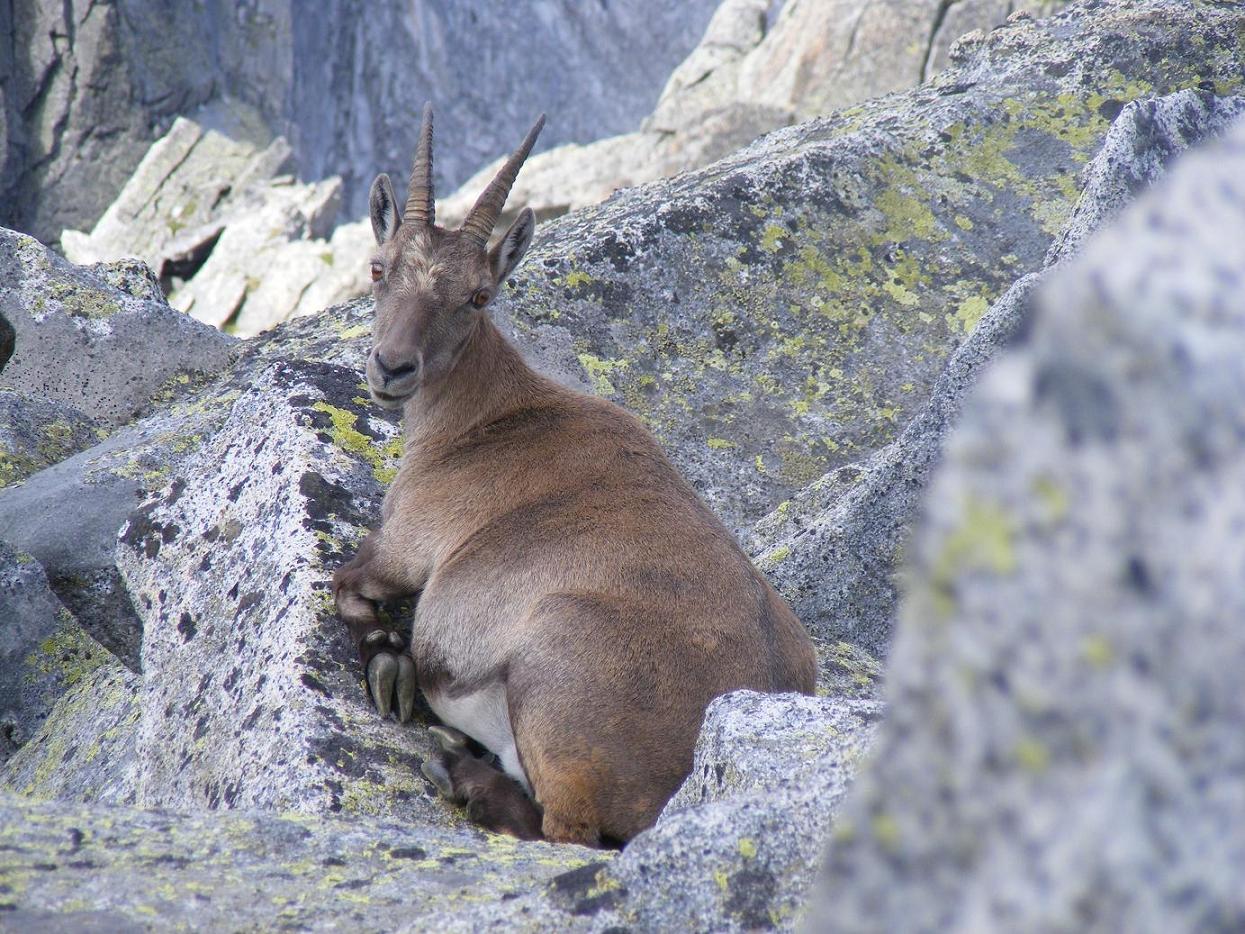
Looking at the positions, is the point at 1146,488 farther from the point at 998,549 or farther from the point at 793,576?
the point at 793,576

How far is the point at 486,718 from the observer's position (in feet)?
15.9

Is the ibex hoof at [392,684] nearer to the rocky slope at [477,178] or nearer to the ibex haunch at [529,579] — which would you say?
the ibex haunch at [529,579]

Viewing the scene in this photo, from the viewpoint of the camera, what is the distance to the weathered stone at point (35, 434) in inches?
302

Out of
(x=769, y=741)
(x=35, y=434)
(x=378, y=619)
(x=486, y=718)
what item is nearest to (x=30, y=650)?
(x=35, y=434)

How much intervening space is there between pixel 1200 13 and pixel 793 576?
18.9 ft

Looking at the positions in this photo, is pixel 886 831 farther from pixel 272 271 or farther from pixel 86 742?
pixel 272 271

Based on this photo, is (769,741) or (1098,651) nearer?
Result: (1098,651)

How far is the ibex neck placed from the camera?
233 inches

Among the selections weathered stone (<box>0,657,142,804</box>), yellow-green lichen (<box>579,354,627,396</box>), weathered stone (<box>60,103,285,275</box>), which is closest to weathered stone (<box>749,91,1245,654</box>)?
yellow-green lichen (<box>579,354,627,396</box>)

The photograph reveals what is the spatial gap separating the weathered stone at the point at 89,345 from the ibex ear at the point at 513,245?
12.2 ft

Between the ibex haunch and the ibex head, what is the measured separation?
1cm

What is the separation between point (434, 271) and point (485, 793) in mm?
2736

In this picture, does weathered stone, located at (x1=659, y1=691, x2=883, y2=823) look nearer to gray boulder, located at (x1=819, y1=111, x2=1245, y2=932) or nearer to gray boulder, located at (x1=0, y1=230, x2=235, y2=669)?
gray boulder, located at (x1=819, y1=111, x2=1245, y2=932)

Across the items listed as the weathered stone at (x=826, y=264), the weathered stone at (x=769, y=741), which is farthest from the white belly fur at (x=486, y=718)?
the weathered stone at (x=826, y=264)
